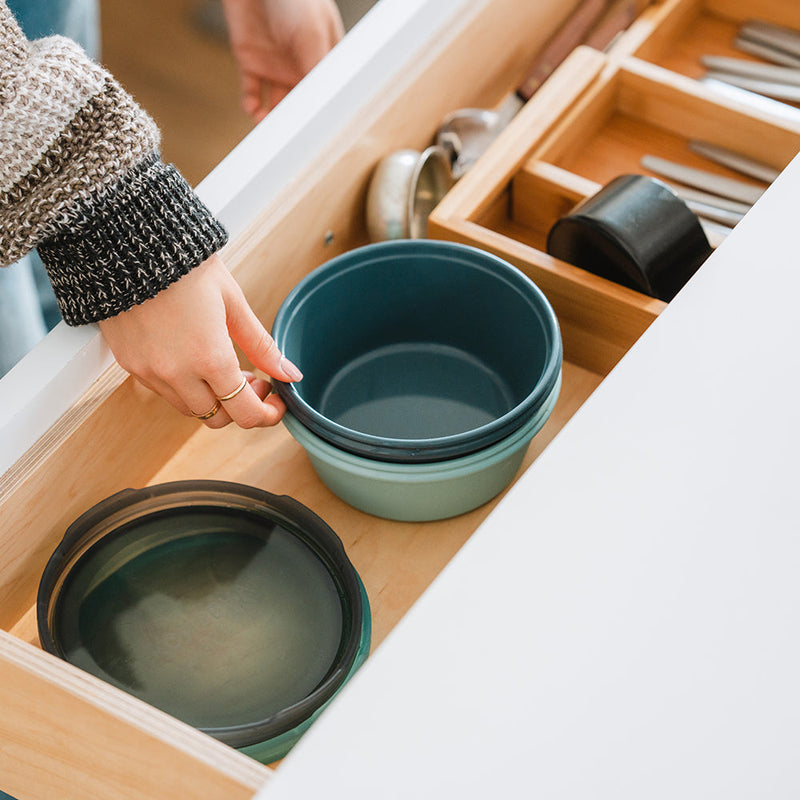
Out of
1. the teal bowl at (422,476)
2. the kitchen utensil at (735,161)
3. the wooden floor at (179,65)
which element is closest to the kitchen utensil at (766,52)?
the kitchen utensil at (735,161)

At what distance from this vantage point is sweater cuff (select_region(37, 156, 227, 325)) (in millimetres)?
564

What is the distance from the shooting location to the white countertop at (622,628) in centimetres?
38

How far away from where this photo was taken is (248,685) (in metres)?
0.64

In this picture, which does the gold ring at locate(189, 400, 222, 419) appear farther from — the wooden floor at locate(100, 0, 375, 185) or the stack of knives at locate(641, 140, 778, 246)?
the wooden floor at locate(100, 0, 375, 185)

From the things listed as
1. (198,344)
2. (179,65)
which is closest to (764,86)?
(198,344)

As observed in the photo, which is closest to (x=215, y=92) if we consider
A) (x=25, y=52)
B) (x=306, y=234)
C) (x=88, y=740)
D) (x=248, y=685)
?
(x=306, y=234)

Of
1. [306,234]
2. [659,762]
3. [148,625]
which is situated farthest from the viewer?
[306,234]

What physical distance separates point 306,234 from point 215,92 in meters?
0.90

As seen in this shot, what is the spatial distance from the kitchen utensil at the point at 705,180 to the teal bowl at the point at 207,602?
0.49 m

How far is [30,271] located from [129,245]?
0.52 metres

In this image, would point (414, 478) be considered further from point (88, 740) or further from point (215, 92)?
point (215, 92)

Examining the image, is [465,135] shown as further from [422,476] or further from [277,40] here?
[422,476]

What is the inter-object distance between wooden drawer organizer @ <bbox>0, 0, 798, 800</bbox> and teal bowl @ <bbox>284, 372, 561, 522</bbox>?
3 centimetres

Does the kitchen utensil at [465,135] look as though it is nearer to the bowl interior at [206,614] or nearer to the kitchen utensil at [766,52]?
the kitchen utensil at [766,52]
